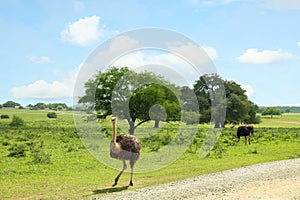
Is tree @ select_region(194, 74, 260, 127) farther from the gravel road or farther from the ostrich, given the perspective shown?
the ostrich

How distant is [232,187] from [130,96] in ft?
60.3

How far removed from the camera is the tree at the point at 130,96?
3081 cm

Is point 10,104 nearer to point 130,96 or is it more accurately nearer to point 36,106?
point 36,106

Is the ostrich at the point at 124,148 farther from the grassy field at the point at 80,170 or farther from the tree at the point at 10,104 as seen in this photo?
the tree at the point at 10,104

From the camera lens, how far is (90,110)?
3566cm

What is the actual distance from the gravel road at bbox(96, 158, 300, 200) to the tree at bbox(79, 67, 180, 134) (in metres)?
11.3

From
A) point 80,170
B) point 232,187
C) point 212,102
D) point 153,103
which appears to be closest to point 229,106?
point 212,102

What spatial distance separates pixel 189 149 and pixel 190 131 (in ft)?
12.3

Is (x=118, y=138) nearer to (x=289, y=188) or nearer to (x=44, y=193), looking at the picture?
(x=44, y=193)

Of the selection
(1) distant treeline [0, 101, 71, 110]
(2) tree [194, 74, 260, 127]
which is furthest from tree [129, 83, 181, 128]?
(1) distant treeline [0, 101, 71, 110]

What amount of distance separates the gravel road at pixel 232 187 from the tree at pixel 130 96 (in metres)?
11.3

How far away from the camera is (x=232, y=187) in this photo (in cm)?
1450

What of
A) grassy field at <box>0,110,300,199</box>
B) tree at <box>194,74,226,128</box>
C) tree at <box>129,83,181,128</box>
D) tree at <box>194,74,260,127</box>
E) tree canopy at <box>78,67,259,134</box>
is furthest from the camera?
tree at <box>194,74,260,127</box>

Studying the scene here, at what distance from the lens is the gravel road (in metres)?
13.0
